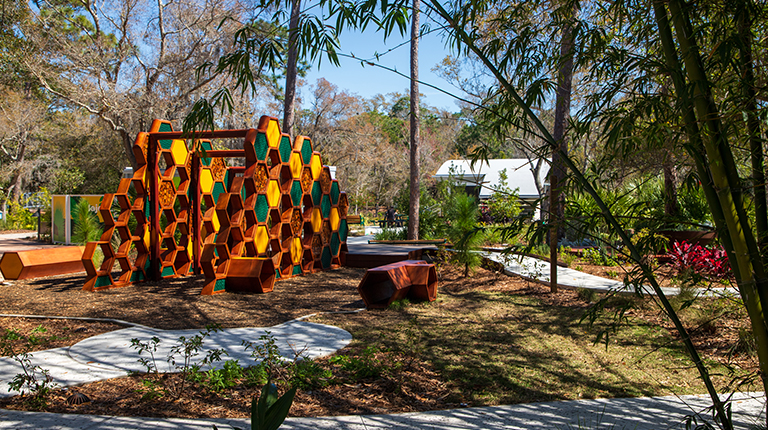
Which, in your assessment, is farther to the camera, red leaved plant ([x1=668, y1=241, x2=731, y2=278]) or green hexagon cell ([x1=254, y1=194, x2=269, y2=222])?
green hexagon cell ([x1=254, y1=194, x2=269, y2=222])

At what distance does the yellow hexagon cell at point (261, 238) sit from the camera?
8.20 meters

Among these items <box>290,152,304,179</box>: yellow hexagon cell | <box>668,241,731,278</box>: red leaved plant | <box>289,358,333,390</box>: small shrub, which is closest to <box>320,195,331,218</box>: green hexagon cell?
<box>290,152,304,179</box>: yellow hexagon cell

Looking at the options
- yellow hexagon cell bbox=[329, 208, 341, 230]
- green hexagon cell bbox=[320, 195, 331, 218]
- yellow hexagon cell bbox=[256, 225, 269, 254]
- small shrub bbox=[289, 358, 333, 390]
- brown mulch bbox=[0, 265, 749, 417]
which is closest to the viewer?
brown mulch bbox=[0, 265, 749, 417]

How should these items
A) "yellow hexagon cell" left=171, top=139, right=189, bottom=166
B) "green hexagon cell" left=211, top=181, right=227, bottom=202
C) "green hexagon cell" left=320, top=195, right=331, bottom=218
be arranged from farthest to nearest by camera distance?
"green hexagon cell" left=320, top=195, right=331, bottom=218
"green hexagon cell" left=211, top=181, right=227, bottom=202
"yellow hexagon cell" left=171, top=139, right=189, bottom=166

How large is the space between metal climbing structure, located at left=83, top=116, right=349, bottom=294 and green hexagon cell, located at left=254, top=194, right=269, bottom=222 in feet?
0.05

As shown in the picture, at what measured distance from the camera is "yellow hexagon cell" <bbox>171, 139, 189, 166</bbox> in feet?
28.6

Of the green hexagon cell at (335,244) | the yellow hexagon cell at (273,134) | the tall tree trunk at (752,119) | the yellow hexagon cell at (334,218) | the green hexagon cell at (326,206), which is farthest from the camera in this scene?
the green hexagon cell at (335,244)

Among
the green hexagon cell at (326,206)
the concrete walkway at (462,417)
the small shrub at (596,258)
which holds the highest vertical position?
the green hexagon cell at (326,206)

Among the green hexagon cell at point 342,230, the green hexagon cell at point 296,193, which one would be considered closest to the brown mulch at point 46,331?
the green hexagon cell at point 296,193

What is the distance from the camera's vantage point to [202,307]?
680 cm

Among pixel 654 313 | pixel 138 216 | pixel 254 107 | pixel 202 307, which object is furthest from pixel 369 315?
pixel 254 107

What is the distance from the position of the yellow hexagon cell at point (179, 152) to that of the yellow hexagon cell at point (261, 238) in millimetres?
2029

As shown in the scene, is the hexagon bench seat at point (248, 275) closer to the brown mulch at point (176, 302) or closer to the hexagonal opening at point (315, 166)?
the brown mulch at point (176, 302)

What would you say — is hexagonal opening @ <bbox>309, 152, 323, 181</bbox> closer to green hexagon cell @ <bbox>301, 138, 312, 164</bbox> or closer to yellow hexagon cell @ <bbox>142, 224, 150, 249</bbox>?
green hexagon cell @ <bbox>301, 138, 312, 164</bbox>
